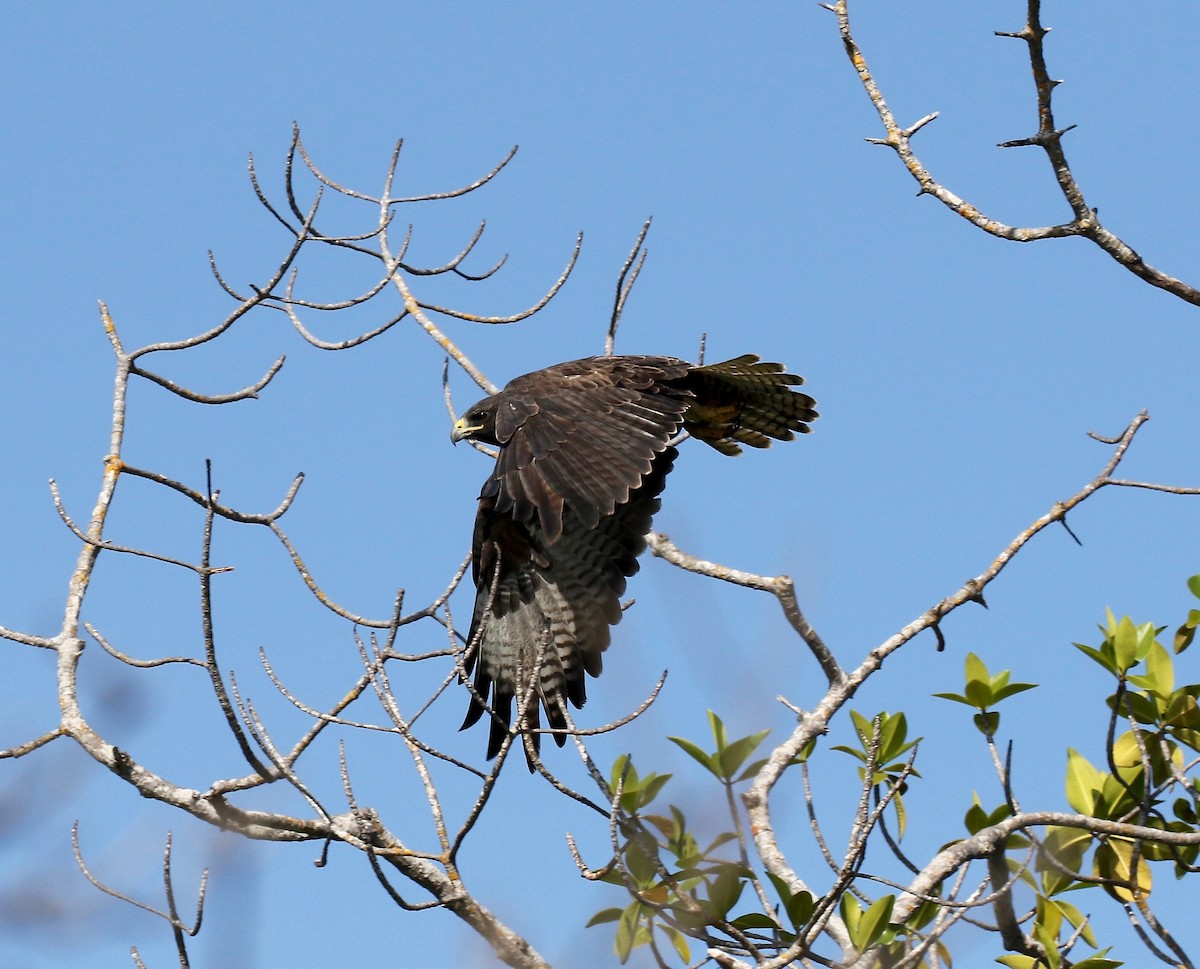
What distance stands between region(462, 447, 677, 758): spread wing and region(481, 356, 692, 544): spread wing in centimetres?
10

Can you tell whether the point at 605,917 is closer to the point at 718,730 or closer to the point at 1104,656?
the point at 718,730

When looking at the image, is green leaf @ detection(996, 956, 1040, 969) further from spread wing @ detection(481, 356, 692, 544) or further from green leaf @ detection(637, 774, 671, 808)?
spread wing @ detection(481, 356, 692, 544)

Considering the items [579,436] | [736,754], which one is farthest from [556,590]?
[736,754]

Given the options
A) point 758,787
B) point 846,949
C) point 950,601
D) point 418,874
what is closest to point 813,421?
point 950,601

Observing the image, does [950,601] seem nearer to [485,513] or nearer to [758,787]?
[758,787]

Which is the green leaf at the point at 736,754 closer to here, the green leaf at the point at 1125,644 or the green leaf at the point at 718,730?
the green leaf at the point at 718,730

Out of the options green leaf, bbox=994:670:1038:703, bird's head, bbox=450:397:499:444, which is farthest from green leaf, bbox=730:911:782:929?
bird's head, bbox=450:397:499:444

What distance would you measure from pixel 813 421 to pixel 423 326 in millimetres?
2163

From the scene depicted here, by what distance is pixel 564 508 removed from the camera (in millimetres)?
6215

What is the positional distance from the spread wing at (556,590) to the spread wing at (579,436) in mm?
104

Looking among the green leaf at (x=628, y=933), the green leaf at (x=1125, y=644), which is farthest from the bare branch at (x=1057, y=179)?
the green leaf at (x=628, y=933)

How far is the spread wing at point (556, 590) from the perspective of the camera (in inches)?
249

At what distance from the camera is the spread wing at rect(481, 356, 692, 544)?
570 cm

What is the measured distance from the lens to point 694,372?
7121 mm
